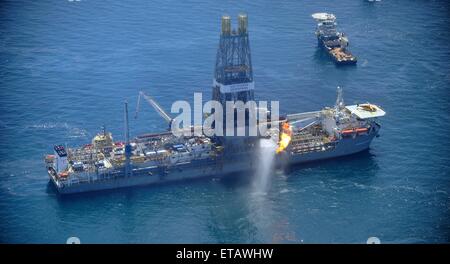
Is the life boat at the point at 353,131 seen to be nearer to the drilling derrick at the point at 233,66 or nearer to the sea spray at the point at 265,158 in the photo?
the sea spray at the point at 265,158

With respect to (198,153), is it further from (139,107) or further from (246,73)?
(139,107)

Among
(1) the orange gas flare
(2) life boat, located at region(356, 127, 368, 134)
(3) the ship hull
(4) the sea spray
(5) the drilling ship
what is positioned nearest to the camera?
(3) the ship hull

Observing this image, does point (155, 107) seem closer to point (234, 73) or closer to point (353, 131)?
point (234, 73)

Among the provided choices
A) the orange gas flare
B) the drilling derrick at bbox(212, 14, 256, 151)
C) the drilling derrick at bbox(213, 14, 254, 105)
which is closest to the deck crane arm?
the drilling derrick at bbox(212, 14, 256, 151)

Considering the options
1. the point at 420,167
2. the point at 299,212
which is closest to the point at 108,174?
the point at 299,212

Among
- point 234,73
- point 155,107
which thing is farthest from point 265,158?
point 155,107

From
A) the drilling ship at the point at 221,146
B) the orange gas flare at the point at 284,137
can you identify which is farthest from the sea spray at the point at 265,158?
the orange gas flare at the point at 284,137

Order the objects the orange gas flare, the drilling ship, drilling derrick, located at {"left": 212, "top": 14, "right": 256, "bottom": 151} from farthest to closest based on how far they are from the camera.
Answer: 1. the orange gas flare
2. drilling derrick, located at {"left": 212, "top": 14, "right": 256, "bottom": 151}
3. the drilling ship

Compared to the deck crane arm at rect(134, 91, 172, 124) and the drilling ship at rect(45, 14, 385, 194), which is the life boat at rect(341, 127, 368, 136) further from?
the deck crane arm at rect(134, 91, 172, 124)
